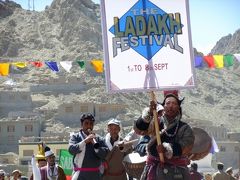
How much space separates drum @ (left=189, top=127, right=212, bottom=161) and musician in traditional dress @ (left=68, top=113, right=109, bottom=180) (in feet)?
5.80

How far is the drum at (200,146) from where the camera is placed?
21.5 feet

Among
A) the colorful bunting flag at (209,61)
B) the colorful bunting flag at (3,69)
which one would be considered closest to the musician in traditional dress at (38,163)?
the colorful bunting flag at (209,61)

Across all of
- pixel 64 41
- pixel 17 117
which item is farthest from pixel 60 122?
pixel 64 41

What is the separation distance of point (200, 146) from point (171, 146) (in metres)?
0.56

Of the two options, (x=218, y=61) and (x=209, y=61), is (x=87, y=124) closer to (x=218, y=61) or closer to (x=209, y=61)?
(x=209, y=61)

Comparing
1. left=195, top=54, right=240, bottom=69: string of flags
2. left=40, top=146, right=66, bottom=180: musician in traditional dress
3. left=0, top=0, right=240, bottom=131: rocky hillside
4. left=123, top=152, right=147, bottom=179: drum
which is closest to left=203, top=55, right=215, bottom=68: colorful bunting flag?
left=195, top=54, right=240, bottom=69: string of flags

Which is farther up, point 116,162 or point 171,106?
point 171,106

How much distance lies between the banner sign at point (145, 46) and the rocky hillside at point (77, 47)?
110200 millimetres

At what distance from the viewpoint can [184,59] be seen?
6711 mm

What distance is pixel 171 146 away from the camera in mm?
6098

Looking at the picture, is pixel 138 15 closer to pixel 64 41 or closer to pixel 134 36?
pixel 134 36

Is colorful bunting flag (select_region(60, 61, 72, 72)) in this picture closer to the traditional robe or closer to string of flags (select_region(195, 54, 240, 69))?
string of flags (select_region(195, 54, 240, 69))

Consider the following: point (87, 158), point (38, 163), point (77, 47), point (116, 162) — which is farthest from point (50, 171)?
point (77, 47)

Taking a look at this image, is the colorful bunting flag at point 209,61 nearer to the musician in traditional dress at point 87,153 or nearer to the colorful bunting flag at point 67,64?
the colorful bunting flag at point 67,64
